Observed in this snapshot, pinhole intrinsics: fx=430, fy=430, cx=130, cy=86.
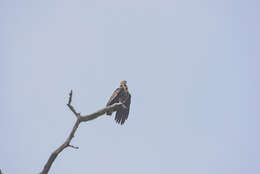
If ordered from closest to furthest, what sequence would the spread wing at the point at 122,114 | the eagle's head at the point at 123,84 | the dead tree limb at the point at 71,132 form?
the dead tree limb at the point at 71,132, the spread wing at the point at 122,114, the eagle's head at the point at 123,84

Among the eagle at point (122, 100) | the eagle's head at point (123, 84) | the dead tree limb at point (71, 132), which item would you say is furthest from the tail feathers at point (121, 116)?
the dead tree limb at point (71, 132)

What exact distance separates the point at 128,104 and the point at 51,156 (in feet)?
19.9

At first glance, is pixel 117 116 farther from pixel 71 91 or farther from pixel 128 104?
pixel 71 91

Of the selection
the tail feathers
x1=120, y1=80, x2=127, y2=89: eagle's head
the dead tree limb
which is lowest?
the dead tree limb

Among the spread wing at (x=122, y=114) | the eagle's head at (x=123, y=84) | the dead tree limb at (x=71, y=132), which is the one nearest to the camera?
the dead tree limb at (x=71, y=132)

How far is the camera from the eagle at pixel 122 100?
1416 cm

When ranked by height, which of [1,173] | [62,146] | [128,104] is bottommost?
[1,173]

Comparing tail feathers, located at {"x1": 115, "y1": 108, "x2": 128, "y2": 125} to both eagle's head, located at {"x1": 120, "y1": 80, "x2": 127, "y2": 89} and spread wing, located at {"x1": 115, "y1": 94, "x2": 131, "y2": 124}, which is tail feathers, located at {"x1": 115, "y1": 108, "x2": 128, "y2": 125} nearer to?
spread wing, located at {"x1": 115, "y1": 94, "x2": 131, "y2": 124}

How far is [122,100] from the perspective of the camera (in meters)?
14.8

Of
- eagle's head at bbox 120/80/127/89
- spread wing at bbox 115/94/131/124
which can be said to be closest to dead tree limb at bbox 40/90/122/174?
spread wing at bbox 115/94/131/124

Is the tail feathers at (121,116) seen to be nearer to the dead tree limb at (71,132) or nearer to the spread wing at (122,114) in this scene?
the spread wing at (122,114)

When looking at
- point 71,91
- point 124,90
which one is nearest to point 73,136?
point 71,91

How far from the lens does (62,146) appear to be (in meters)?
9.25

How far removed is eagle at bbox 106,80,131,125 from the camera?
46.4 ft
